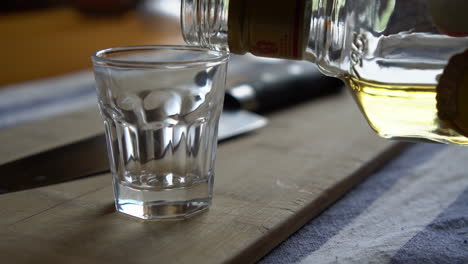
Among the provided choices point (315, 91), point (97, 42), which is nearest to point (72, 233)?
point (315, 91)

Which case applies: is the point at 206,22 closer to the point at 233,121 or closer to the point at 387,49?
the point at 387,49

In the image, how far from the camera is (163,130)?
57cm

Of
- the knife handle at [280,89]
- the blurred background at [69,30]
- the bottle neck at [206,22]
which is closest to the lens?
the bottle neck at [206,22]

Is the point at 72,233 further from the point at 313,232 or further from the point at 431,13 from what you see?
the point at 431,13

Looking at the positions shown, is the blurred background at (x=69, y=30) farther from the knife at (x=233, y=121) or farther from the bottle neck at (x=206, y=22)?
the bottle neck at (x=206, y=22)

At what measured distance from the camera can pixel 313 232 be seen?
1.94ft

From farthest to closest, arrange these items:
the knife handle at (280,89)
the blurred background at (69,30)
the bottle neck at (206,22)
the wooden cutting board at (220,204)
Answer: the blurred background at (69,30)
the knife handle at (280,89)
the bottle neck at (206,22)
the wooden cutting board at (220,204)

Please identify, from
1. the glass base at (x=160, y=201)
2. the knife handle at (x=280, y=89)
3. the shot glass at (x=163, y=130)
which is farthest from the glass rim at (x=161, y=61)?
the knife handle at (x=280, y=89)

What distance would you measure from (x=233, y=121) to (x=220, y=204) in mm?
308

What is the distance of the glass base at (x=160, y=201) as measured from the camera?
58cm

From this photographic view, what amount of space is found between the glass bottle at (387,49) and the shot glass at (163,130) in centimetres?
5

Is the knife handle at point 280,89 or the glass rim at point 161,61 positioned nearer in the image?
A: the glass rim at point 161,61

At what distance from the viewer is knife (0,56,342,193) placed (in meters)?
0.70

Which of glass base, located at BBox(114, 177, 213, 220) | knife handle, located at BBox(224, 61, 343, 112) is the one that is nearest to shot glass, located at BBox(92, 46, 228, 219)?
glass base, located at BBox(114, 177, 213, 220)
